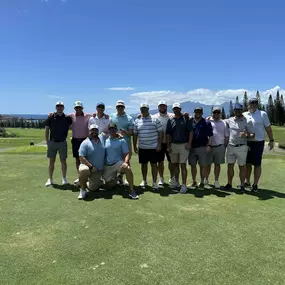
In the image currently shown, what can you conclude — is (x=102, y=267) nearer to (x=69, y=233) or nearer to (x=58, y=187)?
(x=69, y=233)

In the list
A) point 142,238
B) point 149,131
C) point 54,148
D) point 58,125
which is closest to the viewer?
point 142,238

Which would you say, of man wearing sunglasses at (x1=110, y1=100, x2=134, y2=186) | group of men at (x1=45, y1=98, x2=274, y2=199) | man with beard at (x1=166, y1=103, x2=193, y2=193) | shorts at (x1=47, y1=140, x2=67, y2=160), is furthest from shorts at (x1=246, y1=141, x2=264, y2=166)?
shorts at (x1=47, y1=140, x2=67, y2=160)

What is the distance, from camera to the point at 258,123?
909 cm

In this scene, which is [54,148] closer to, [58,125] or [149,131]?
[58,125]

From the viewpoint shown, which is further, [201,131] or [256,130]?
[201,131]

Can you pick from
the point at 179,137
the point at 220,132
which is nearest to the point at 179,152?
the point at 179,137

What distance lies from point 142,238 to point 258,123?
528 centimetres

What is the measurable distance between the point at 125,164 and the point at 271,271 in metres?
4.95

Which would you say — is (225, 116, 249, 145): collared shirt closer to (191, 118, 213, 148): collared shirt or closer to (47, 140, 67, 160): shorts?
(191, 118, 213, 148): collared shirt

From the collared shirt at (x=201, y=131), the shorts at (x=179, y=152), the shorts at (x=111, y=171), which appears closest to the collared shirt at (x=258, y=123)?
the collared shirt at (x=201, y=131)

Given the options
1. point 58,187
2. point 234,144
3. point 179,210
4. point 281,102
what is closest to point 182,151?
point 234,144

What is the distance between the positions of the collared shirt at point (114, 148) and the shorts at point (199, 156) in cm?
207

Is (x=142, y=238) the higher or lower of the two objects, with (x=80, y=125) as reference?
lower

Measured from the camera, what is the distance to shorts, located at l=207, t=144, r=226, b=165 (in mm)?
9656
